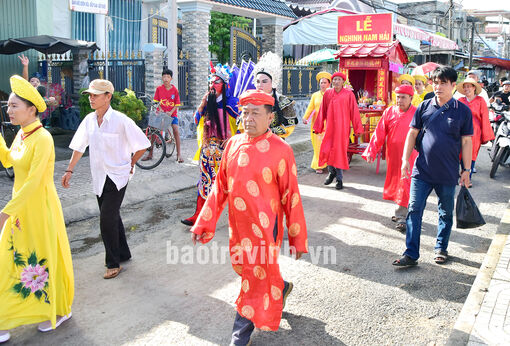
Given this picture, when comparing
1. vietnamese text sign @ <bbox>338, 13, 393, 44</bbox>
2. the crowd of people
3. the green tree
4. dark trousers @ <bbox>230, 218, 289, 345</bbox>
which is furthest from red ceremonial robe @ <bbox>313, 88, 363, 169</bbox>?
the green tree

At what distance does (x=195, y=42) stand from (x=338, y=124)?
6.35 m

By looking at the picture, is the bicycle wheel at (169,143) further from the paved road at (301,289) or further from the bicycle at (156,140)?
the paved road at (301,289)

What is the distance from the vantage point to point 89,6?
9852mm

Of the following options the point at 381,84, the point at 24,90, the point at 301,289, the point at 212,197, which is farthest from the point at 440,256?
the point at 381,84

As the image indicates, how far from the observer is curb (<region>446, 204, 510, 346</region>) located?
11.6ft

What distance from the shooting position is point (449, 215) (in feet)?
16.5

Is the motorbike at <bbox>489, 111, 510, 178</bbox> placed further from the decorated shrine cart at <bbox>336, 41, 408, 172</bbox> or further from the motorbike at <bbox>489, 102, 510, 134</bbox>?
the decorated shrine cart at <bbox>336, 41, 408, 172</bbox>

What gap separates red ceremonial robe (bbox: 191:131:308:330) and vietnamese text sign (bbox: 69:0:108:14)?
7.47 metres

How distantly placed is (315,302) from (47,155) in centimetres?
241

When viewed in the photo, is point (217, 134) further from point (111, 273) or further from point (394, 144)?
point (394, 144)

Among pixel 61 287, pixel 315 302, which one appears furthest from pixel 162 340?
pixel 315 302

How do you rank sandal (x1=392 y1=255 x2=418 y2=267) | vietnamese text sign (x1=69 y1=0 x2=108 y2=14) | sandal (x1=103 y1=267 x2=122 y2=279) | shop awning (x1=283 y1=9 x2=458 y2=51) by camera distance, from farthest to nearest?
shop awning (x1=283 y1=9 x2=458 y2=51)
vietnamese text sign (x1=69 y1=0 x2=108 y2=14)
sandal (x1=392 y1=255 x2=418 y2=267)
sandal (x1=103 y1=267 x2=122 y2=279)

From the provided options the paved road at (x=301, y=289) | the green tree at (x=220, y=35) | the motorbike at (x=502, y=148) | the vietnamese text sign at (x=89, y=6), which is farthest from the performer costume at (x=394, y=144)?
the green tree at (x=220, y=35)

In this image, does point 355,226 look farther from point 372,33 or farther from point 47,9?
point 47,9
